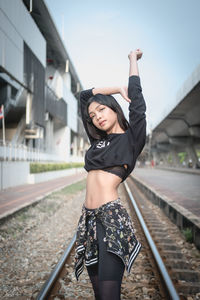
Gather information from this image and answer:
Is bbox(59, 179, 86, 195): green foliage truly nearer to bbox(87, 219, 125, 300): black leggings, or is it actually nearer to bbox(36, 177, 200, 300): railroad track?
bbox(36, 177, 200, 300): railroad track

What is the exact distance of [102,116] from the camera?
1.81 m

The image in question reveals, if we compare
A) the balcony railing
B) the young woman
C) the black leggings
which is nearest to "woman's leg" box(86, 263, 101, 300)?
the young woman

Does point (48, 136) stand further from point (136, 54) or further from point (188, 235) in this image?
point (136, 54)

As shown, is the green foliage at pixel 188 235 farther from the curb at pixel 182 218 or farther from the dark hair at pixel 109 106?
the dark hair at pixel 109 106

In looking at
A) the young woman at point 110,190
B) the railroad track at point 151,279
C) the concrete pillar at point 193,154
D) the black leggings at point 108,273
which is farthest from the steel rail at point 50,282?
the concrete pillar at point 193,154

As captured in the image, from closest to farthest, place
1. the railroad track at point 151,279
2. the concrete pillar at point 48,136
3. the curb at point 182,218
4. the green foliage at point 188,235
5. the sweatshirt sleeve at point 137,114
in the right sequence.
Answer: the sweatshirt sleeve at point 137,114, the railroad track at point 151,279, the curb at point 182,218, the green foliage at point 188,235, the concrete pillar at point 48,136

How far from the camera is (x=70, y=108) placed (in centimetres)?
3856

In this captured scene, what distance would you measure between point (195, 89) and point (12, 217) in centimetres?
1793

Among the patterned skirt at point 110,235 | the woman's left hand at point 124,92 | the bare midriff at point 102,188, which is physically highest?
the woman's left hand at point 124,92

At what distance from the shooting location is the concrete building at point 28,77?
611 inches

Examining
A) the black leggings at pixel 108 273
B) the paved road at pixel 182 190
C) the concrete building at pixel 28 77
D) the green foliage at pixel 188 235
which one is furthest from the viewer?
the concrete building at pixel 28 77

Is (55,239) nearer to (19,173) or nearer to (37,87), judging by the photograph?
(19,173)

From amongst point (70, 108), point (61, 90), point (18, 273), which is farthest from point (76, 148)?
point (18, 273)

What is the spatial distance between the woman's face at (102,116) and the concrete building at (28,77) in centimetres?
1228
